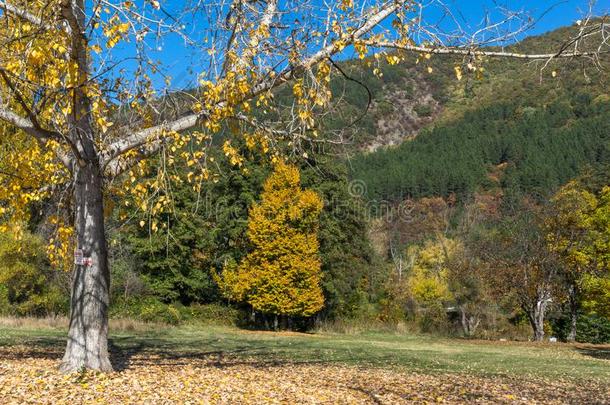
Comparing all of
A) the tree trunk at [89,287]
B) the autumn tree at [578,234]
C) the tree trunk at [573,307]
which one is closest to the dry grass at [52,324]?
the tree trunk at [89,287]

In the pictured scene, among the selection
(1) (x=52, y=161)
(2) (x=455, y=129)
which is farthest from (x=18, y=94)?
(2) (x=455, y=129)

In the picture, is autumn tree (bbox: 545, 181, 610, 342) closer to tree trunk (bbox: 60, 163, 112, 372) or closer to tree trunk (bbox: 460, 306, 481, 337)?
tree trunk (bbox: 460, 306, 481, 337)

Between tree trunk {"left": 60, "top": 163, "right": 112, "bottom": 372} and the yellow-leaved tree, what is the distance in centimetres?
2133

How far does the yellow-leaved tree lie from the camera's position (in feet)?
95.5

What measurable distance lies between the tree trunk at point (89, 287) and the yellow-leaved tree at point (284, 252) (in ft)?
70.0

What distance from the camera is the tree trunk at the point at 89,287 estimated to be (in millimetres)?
7355

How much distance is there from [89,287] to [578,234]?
28040 mm

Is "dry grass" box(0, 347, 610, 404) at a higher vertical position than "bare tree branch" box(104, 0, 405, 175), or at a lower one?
lower

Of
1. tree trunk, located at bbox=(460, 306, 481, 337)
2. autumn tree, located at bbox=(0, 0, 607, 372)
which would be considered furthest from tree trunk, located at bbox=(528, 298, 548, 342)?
autumn tree, located at bbox=(0, 0, 607, 372)

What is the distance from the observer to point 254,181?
33.3m

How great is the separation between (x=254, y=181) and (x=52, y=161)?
25.0 metres

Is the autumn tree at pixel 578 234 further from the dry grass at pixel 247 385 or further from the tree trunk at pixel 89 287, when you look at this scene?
the tree trunk at pixel 89 287

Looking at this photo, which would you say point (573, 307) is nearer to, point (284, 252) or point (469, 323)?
point (469, 323)

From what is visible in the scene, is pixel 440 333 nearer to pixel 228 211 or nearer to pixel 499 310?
pixel 499 310
